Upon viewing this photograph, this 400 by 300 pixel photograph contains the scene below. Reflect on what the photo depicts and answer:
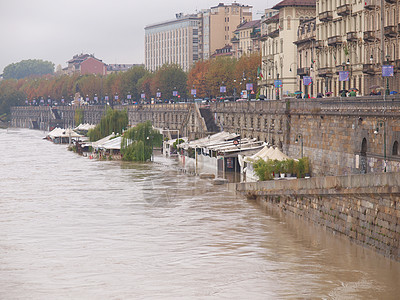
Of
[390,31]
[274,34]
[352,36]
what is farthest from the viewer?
[274,34]

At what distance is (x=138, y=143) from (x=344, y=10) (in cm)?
3024

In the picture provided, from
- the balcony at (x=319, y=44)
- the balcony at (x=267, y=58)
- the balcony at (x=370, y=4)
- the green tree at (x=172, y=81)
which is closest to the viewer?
the balcony at (x=370, y=4)

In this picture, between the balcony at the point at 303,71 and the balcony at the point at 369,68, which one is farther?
the balcony at the point at 303,71

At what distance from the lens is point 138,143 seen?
95000 millimetres

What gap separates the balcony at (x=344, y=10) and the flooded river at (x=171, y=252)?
99.7ft

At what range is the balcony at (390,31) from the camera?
69188mm

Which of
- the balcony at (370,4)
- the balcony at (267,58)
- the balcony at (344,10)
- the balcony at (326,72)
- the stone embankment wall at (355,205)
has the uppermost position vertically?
the balcony at (344,10)

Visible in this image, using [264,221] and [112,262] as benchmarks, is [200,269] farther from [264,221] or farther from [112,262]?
[264,221]

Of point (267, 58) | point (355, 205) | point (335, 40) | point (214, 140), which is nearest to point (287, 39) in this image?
point (267, 58)

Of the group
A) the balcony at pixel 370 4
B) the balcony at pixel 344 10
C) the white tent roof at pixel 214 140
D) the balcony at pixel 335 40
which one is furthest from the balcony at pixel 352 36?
the white tent roof at pixel 214 140

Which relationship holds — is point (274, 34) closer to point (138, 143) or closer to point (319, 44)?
point (319, 44)

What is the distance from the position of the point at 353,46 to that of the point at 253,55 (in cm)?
5866

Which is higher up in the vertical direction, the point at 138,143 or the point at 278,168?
the point at 138,143

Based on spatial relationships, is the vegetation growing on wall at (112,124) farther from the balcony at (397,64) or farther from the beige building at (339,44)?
the balcony at (397,64)
